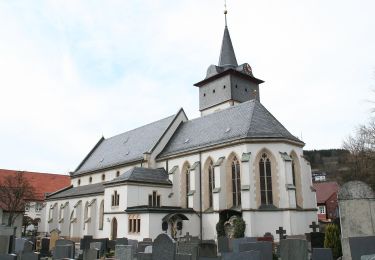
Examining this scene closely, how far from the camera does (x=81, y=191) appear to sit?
3938 cm

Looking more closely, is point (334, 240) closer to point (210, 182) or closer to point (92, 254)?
point (92, 254)

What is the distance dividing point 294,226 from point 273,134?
21.2 ft

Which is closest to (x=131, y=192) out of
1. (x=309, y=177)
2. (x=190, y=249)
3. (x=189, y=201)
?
(x=189, y=201)

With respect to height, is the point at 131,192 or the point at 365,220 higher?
the point at 131,192

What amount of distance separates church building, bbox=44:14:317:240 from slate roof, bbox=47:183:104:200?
26 cm

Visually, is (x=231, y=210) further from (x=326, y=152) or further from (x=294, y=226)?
(x=326, y=152)

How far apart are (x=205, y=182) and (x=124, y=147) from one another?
46.8ft

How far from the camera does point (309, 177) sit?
26.8 metres

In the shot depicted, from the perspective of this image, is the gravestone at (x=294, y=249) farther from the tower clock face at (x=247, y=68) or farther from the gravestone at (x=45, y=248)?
the tower clock face at (x=247, y=68)

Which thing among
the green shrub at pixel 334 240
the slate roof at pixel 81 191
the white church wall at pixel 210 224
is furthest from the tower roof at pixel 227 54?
the green shrub at pixel 334 240

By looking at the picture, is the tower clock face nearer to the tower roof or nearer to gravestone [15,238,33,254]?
the tower roof

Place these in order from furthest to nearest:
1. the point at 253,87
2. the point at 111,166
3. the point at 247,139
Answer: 1. the point at 253,87
2. the point at 111,166
3. the point at 247,139

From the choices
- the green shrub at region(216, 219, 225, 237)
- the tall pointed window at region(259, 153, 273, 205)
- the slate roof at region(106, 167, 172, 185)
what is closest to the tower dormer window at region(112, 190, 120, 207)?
the slate roof at region(106, 167, 172, 185)

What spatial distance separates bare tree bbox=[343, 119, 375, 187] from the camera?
35106mm
